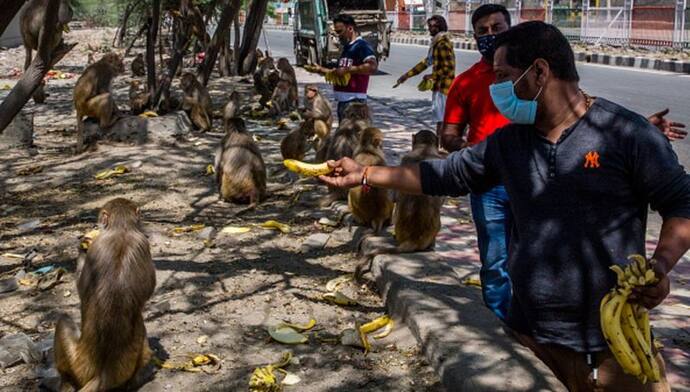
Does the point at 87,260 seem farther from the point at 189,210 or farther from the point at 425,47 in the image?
the point at 425,47

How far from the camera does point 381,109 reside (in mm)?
15477

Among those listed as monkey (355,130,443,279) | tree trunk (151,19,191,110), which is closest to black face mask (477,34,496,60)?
monkey (355,130,443,279)

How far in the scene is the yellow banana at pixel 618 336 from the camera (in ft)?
8.38

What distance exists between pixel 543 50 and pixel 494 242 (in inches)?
70.2

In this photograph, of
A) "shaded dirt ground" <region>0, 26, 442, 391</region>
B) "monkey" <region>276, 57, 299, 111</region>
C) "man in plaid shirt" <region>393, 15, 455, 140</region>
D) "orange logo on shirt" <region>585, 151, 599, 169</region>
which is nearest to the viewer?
"orange logo on shirt" <region>585, 151, 599, 169</region>

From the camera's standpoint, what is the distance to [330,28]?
74.9 feet

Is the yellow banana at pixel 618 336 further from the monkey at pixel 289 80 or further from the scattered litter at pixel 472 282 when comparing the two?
the monkey at pixel 289 80

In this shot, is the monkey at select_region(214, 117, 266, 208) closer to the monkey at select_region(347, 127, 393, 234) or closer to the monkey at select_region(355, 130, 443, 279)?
the monkey at select_region(347, 127, 393, 234)


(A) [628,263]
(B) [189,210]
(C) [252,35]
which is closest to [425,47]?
(C) [252,35]

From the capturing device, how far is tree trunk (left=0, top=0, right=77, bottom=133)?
5215mm

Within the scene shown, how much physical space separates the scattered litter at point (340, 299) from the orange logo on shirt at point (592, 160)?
3150mm

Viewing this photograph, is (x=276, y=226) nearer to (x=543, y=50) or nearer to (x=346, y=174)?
(x=346, y=174)

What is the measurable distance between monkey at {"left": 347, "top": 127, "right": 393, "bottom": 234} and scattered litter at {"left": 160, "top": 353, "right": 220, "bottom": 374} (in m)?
2.52

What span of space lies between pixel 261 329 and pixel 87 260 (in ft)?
4.21
